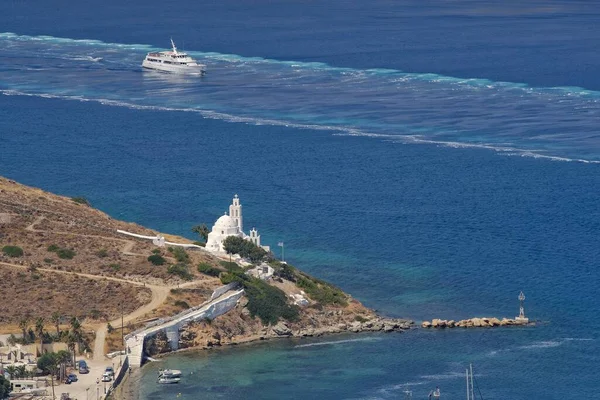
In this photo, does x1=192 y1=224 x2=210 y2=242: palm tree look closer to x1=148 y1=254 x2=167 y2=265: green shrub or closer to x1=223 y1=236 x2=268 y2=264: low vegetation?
x1=223 y1=236 x2=268 y2=264: low vegetation

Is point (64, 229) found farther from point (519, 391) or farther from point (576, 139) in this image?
point (576, 139)

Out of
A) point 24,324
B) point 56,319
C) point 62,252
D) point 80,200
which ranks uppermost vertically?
point 80,200

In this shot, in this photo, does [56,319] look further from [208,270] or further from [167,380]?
[208,270]

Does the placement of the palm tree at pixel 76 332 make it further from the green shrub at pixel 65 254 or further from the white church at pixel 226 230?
the white church at pixel 226 230

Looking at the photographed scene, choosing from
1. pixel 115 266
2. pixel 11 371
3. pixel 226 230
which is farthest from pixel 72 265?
pixel 11 371

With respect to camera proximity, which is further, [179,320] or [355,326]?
[355,326]

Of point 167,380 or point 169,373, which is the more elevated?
point 169,373

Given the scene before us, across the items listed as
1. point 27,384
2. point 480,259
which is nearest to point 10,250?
point 27,384
